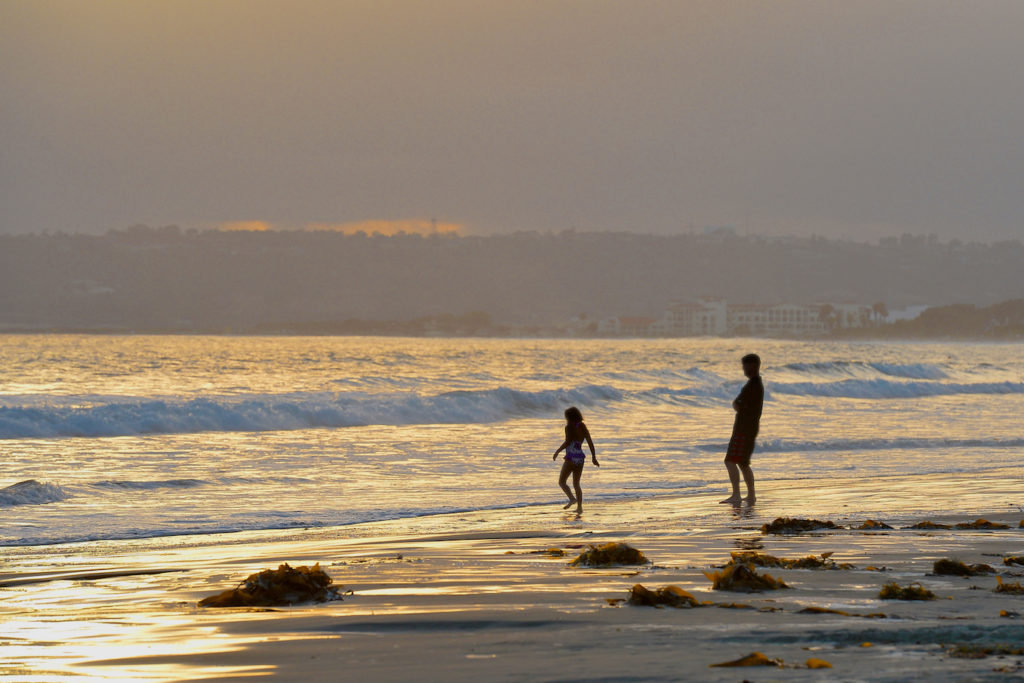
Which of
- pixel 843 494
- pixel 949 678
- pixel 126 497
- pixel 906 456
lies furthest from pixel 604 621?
pixel 906 456

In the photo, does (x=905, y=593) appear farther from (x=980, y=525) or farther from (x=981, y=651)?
(x=980, y=525)

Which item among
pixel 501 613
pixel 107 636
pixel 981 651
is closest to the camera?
pixel 981 651

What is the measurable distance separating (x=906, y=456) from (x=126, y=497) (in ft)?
42.2

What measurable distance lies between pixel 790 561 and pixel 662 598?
176 centimetres

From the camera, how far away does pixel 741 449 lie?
492 inches

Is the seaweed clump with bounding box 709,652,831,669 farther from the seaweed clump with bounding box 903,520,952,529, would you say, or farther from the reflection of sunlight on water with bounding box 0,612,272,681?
the seaweed clump with bounding box 903,520,952,529

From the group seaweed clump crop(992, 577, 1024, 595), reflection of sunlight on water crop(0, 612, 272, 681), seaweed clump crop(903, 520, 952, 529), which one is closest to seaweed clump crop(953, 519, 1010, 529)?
seaweed clump crop(903, 520, 952, 529)

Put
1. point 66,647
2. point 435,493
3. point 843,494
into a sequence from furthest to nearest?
point 435,493, point 843,494, point 66,647

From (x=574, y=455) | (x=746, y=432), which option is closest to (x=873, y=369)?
(x=746, y=432)

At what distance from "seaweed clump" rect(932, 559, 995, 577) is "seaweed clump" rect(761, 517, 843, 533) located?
2.46 m

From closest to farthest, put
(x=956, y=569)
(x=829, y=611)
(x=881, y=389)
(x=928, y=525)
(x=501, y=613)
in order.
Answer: (x=829, y=611), (x=501, y=613), (x=956, y=569), (x=928, y=525), (x=881, y=389)

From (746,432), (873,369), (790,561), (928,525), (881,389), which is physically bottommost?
(881,389)

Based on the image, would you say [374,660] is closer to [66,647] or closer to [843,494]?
[66,647]

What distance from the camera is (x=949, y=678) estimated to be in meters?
4.23
